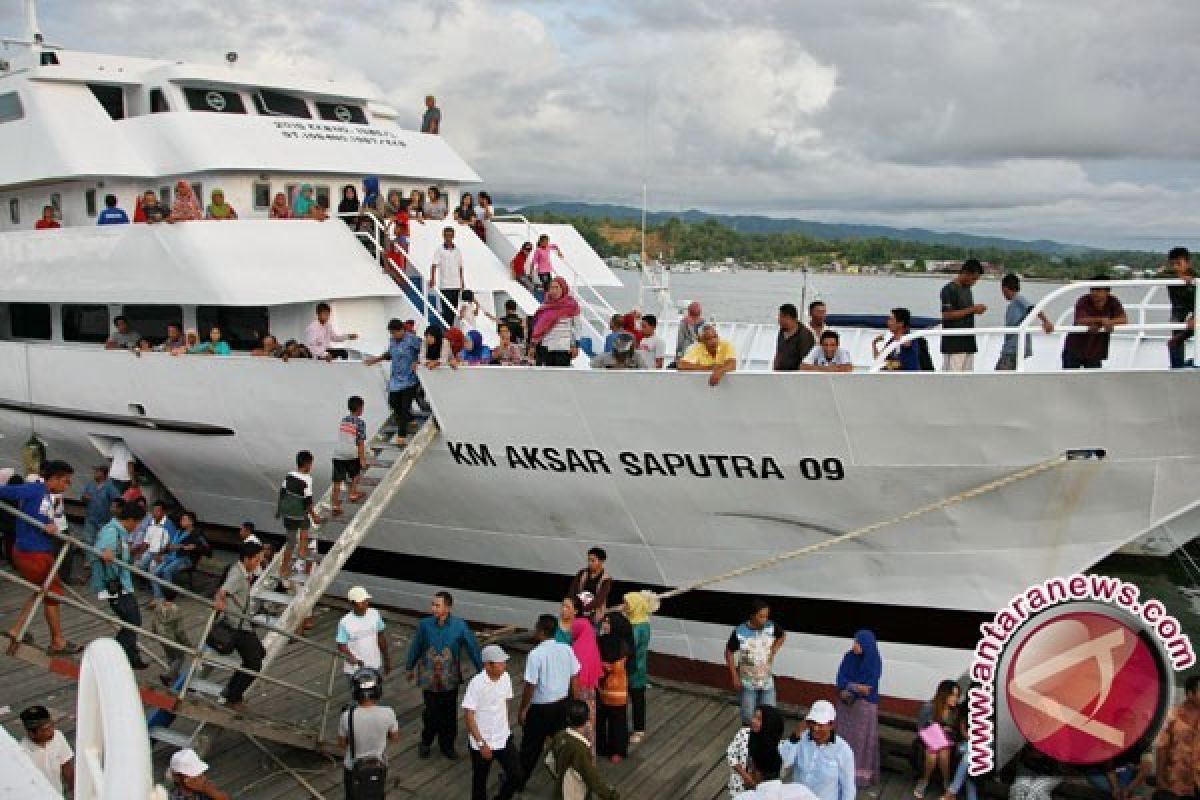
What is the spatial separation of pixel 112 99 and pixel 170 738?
978 cm

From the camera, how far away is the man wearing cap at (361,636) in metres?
6.83

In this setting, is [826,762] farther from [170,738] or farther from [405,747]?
[170,738]

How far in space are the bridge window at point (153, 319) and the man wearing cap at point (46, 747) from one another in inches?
259

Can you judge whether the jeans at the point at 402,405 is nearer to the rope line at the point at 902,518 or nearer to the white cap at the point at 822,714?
the rope line at the point at 902,518

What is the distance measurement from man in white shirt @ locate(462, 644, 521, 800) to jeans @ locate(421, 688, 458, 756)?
764mm

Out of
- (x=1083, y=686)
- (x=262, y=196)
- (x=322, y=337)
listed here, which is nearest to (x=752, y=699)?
(x=1083, y=686)

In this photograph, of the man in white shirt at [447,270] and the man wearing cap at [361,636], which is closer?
the man wearing cap at [361,636]

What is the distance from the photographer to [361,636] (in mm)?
6852

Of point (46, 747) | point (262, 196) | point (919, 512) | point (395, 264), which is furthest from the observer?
point (262, 196)

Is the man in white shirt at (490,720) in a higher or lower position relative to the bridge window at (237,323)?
lower

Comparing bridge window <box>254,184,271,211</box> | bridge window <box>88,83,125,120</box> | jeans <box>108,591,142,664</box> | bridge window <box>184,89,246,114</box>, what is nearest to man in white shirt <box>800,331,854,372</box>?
jeans <box>108,591,142,664</box>

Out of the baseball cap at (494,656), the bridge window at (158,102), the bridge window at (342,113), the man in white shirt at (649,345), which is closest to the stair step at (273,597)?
the baseball cap at (494,656)

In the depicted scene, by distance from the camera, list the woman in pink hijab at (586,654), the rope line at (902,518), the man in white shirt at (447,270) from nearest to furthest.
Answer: the woman in pink hijab at (586,654)
the rope line at (902,518)
the man in white shirt at (447,270)

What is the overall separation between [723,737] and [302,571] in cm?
388
